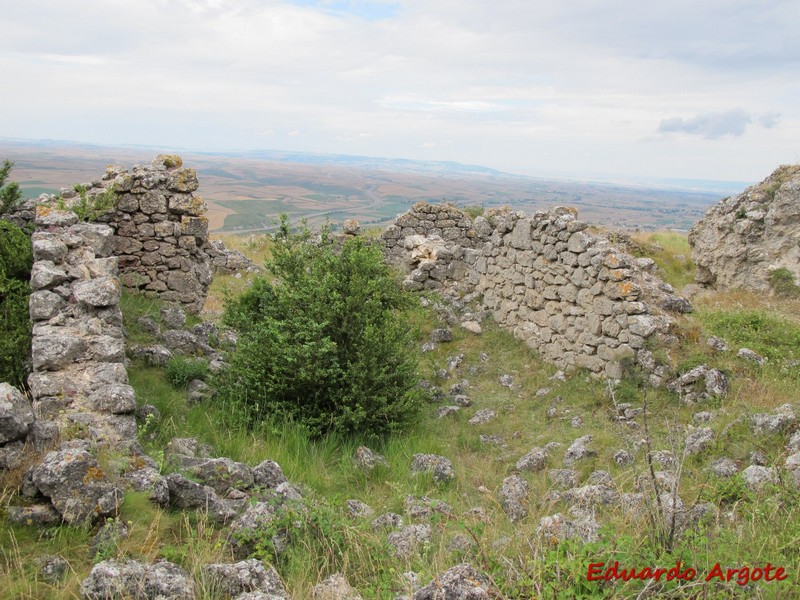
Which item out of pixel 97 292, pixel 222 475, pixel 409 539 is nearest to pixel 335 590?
pixel 409 539

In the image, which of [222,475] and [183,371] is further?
[183,371]

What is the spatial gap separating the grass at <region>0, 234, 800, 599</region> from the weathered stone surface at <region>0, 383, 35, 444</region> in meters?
0.67

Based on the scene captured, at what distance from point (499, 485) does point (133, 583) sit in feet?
12.7

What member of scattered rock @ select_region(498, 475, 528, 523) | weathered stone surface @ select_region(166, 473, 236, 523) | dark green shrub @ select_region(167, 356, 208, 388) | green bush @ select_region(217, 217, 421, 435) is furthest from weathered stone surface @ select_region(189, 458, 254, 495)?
dark green shrub @ select_region(167, 356, 208, 388)

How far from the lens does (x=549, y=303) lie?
33.6 ft

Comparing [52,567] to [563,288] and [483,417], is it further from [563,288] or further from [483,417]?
[563,288]

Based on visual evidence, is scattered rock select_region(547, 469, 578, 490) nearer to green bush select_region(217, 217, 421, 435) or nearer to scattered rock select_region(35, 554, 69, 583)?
green bush select_region(217, 217, 421, 435)

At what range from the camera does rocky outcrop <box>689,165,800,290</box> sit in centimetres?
1334

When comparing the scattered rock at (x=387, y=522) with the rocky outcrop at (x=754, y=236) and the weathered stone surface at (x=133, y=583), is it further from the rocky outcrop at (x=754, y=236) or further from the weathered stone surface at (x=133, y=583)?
the rocky outcrop at (x=754, y=236)

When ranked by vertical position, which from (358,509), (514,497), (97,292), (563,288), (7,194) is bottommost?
(514,497)

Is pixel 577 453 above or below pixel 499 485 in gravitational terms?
above

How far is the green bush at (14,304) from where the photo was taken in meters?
6.24

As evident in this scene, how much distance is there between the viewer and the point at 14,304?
6730 mm

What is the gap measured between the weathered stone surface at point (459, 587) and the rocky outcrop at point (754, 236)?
12.9 m
